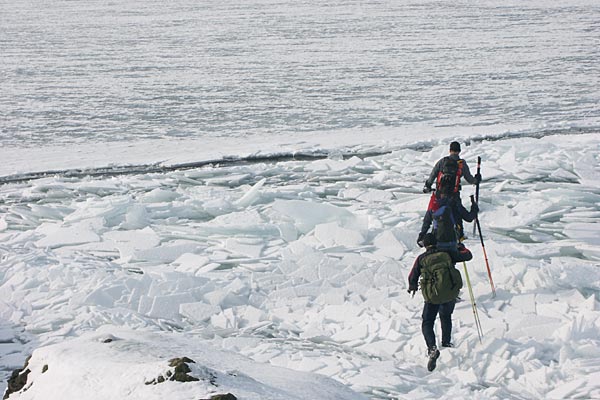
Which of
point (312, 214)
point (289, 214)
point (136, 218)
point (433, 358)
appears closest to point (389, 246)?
point (312, 214)

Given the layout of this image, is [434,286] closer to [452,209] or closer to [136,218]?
[452,209]

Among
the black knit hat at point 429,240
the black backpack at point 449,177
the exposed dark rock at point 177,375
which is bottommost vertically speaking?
the exposed dark rock at point 177,375

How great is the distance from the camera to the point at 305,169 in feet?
44.5

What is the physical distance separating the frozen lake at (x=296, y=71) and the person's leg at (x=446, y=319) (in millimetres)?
9474

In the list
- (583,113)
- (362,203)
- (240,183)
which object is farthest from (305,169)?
(583,113)

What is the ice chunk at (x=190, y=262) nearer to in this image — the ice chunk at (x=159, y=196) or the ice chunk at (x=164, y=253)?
the ice chunk at (x=164, y=253)

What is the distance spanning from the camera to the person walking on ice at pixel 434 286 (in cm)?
657

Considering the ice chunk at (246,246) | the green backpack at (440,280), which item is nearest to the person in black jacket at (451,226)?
the green backpack at (440,280)

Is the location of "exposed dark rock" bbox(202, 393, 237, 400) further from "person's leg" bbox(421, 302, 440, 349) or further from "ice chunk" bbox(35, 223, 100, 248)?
"ice chunk" bbox(35, 223, 100, 248)

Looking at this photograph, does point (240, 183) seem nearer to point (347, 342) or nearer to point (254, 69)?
point (347, 342)

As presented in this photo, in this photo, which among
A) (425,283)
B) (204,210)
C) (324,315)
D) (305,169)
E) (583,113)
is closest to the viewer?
(425,283)

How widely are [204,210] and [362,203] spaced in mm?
2339

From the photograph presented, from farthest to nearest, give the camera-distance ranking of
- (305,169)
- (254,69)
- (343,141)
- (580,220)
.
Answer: (254,69)
(343,141)
(305,169)
(580,220)

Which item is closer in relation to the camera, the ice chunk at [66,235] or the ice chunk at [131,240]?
the ice chunk at [131,240]
